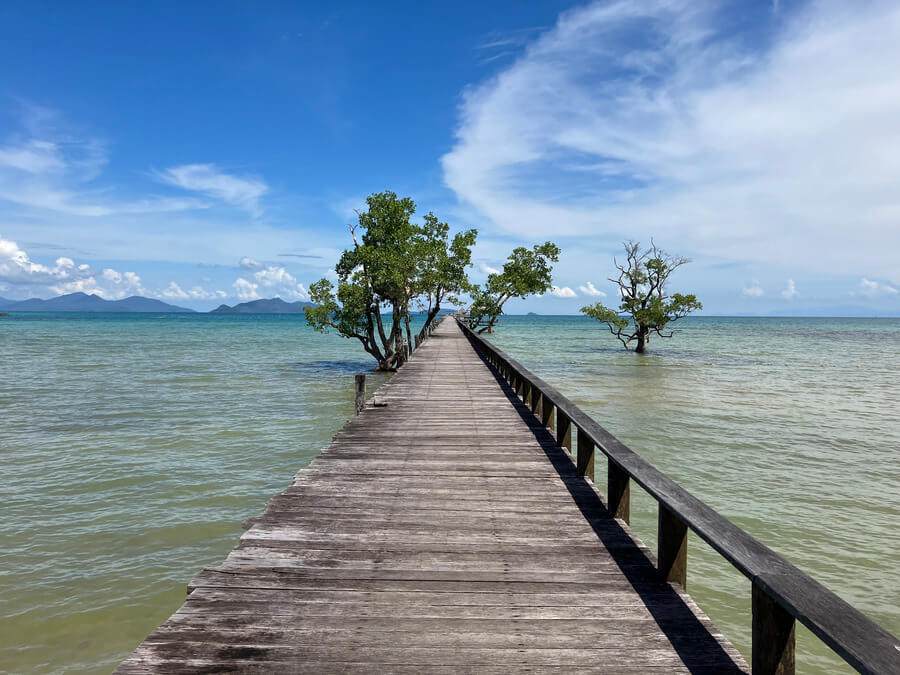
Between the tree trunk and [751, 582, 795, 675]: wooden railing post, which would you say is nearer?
[751, 582, 795, 675]: wooden railing post

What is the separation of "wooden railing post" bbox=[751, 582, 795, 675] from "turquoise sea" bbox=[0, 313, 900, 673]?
3496mm

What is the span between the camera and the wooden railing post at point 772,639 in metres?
2.44

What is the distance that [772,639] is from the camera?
248 cm

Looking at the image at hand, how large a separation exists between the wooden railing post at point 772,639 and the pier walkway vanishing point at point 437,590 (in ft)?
0.98

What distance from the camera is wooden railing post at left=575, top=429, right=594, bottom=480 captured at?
596cm

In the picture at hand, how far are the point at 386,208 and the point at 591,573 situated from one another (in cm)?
2329

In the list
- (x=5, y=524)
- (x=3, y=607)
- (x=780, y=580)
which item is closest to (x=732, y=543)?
(x=780, y=580)

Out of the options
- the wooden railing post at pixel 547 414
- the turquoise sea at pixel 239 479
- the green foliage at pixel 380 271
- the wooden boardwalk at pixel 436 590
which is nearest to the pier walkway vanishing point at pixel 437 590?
the wooden boardwalk at pixel 436 590

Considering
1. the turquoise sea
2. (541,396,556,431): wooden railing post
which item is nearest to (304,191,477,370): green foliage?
the turquoise sea

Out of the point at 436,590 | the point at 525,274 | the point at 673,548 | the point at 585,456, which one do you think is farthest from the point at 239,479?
the point at 525,274

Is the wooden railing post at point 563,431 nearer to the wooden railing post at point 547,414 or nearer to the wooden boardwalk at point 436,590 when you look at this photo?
the wooden boardwalk at point 436,590

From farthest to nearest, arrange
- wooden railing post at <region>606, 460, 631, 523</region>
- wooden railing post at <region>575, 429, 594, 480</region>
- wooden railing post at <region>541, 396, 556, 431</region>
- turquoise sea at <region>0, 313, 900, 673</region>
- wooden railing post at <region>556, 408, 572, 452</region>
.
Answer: wooden railing post at <region>541, 396, 556, 431</region> < wooden railing post at <region>556, 408, 572, 452</region> < wooden railing post at <region>575, 429, 594, 480</region> < turquoise sea at <region>0, 313, 900, 673</region> < wooden railing post at <region>606, 460, 631, 523</region>

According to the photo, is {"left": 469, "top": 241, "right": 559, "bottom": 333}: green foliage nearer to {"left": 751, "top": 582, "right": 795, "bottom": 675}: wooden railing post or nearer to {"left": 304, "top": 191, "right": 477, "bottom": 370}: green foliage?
{"left": 304, "top": 191, "right": 477, "bottom": 370}: green foliage

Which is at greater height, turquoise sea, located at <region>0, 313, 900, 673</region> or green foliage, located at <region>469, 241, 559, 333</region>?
green foliage, located at <region>469, 241, 559, 333</region>
